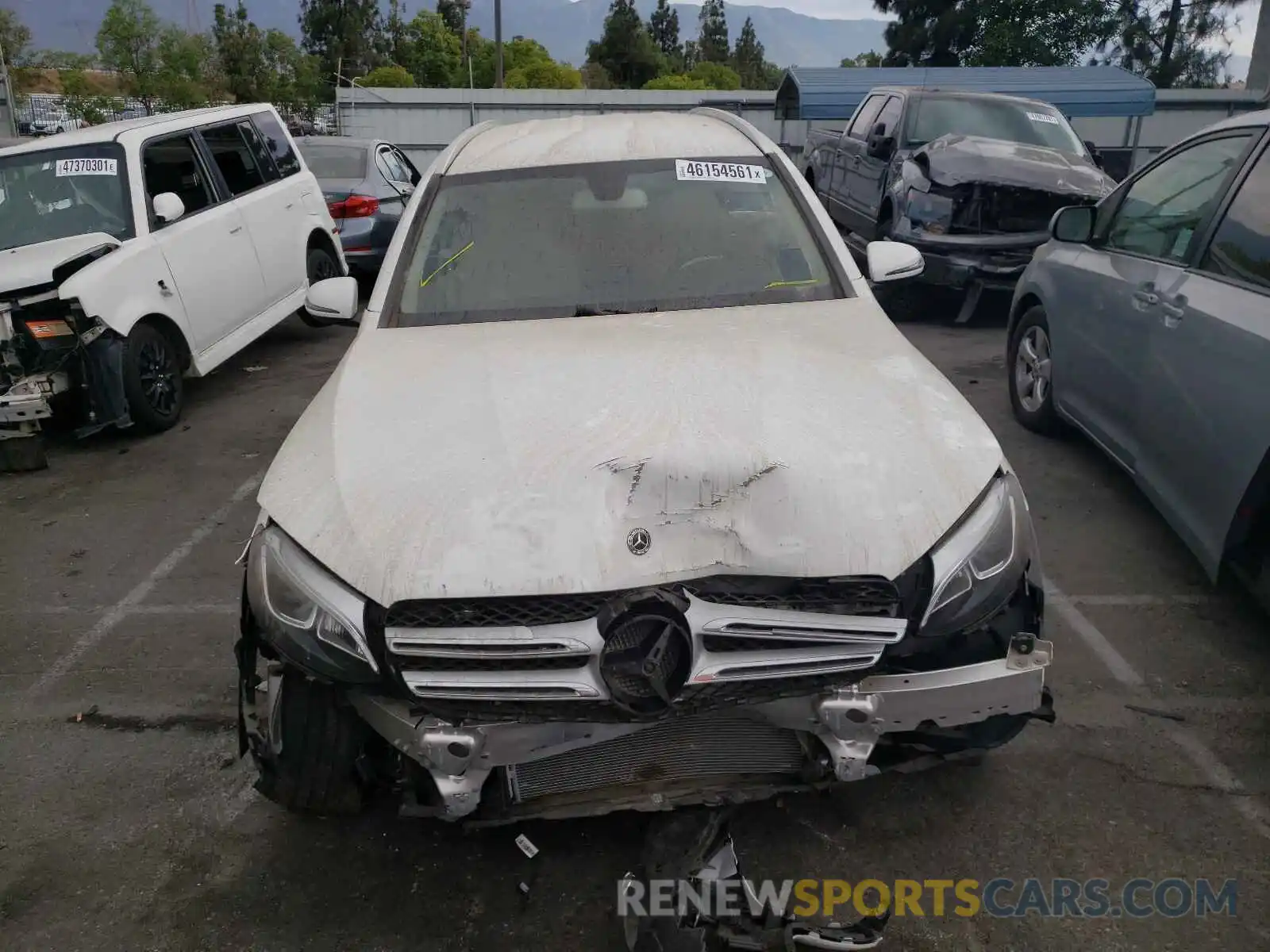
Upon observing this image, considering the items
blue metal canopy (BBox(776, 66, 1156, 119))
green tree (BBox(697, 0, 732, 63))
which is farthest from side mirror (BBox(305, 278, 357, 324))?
green tree (BBox(697, 0, 732, 63))

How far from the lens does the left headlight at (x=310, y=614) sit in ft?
7.30

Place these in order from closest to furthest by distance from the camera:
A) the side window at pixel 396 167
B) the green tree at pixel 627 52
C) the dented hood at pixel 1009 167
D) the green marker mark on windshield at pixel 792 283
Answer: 1. the green marker mark on windshield at pixel 792 283
2. the dented hood at pixel 1009 167
3. the side window at pixel 396 167
4. the green tree at pixel 627 52

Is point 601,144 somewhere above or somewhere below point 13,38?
below

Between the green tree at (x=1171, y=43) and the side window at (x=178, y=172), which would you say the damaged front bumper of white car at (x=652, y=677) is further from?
the green tree at (x=1171, y=43)

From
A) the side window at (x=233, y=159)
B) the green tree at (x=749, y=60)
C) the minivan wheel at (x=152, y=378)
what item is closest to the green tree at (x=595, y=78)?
the green tree at (x=749, y=60)

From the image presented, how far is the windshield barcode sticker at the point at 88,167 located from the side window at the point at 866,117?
23.8 ft

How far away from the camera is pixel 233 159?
7.59 m

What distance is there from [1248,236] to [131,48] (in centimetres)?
3935

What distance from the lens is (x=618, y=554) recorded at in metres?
2.19

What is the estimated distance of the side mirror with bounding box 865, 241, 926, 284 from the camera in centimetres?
392

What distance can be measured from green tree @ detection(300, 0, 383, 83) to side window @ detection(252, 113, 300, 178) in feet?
154

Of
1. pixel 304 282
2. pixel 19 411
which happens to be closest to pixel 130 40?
pixel 304 282

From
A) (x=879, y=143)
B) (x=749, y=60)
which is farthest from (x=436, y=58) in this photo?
(x=879, y=143)

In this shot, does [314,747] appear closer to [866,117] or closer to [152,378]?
[152,378]
